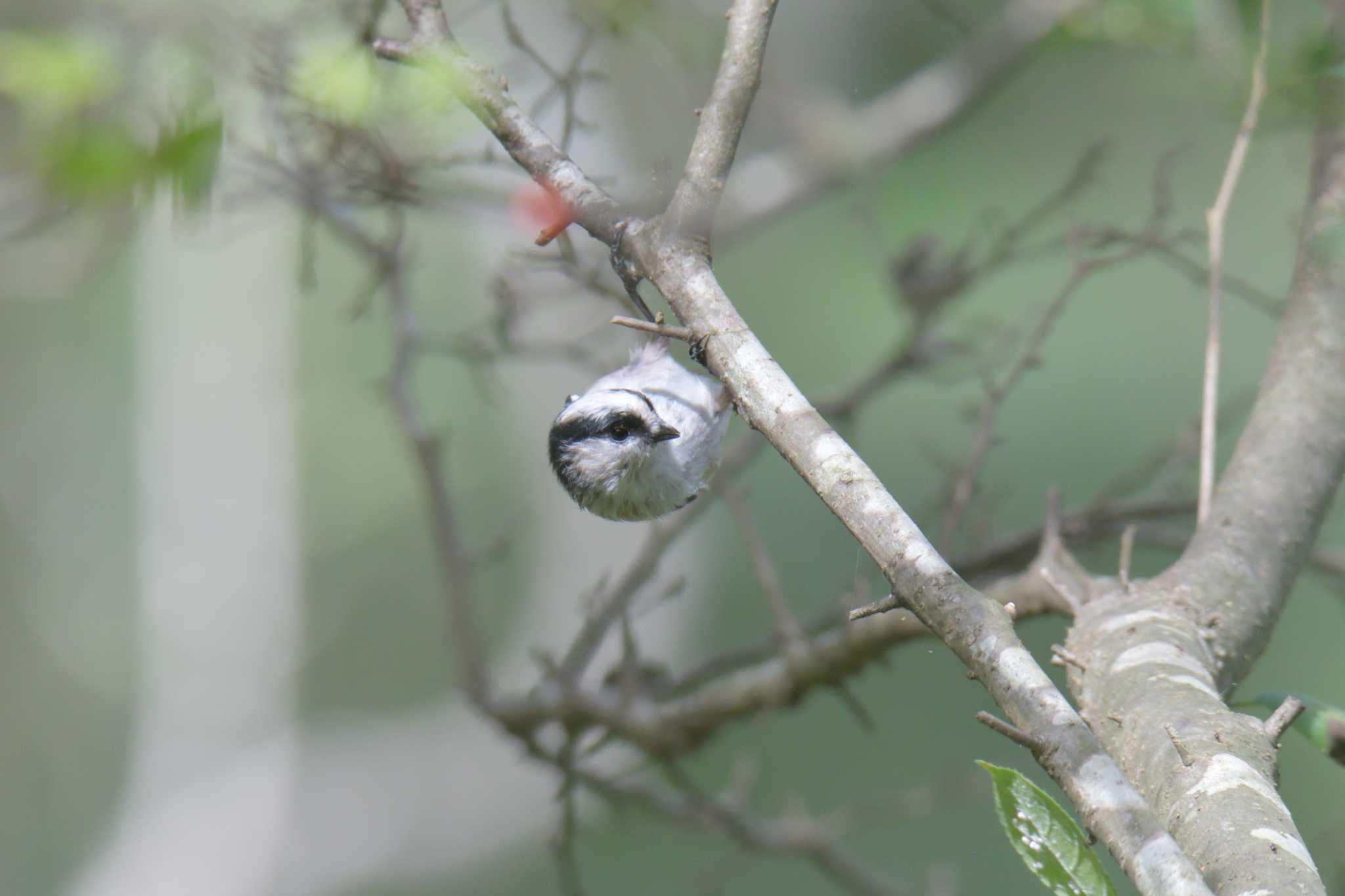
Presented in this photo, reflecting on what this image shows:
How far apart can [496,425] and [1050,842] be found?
24.2ft

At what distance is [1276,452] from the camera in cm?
181

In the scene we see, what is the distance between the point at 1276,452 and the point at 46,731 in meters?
9.52

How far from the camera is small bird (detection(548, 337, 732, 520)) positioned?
255 centimetres

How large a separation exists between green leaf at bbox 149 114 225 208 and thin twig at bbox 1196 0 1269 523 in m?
1.74

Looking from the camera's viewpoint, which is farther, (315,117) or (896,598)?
(315,117)

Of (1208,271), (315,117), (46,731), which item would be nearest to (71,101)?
(315,117)

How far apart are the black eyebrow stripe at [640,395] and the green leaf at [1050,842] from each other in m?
1.70

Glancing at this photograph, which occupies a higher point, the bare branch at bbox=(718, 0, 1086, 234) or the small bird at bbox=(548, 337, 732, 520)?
the bare branch at bbox=(718, 0, 1086, 234)

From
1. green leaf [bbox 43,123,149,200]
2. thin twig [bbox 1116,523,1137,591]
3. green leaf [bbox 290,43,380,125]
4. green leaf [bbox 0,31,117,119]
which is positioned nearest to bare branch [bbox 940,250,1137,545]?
thin twig [bbox 1116,523,1137,591]

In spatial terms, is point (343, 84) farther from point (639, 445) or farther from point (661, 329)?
point (661, 329)

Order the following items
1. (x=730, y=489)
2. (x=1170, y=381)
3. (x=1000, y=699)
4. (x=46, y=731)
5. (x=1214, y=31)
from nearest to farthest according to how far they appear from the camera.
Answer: (x=1000, y=699), (x=1214, y=31), (x=730, y=489), (x=1170, y=381), (x=46, y=731)

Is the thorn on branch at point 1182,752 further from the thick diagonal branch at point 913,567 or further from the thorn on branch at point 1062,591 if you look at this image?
the thorn on branch at point 1062,591

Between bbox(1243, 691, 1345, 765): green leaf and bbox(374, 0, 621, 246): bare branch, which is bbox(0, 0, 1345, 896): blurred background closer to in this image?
bbox(374, 0, 621, 246): bare branch

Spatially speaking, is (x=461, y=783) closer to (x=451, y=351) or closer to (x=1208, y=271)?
(x=451, y=351)
